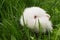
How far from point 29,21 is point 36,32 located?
129 millimetres

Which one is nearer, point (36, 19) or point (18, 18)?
point (36, 19)

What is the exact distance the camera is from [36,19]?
2.20 metres

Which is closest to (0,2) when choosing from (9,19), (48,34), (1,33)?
(9,19)

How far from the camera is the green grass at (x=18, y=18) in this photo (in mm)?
2100

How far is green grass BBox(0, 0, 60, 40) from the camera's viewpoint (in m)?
2.10

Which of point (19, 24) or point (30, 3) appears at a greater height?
point (30, 3)

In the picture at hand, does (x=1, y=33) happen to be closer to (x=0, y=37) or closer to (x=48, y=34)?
(x=0, y=37)

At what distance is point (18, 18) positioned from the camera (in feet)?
7.64

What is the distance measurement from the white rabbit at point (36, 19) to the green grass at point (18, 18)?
0.20 feet

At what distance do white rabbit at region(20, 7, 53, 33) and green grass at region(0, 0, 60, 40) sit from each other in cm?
6

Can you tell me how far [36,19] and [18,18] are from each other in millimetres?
227

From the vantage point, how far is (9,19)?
2275 mm

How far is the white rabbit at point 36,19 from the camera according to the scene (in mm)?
2176

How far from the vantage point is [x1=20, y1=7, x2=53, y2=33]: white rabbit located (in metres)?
2.18
